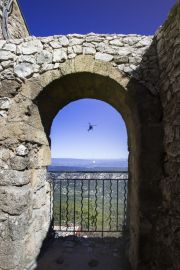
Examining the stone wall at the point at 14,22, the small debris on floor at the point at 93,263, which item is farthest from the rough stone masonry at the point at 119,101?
the stone wall at the point at 14,22

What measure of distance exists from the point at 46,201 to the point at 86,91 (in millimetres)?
2018

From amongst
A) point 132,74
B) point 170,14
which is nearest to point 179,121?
point 132,74

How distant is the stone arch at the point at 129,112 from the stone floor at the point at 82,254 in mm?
281

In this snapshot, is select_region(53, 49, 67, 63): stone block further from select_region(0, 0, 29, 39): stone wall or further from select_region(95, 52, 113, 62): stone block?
select_region(0, 0, 29, 39): stone wall

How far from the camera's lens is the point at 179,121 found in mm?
2900

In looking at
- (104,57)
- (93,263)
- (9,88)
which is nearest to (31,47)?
(9,88)

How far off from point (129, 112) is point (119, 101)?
1.22ft

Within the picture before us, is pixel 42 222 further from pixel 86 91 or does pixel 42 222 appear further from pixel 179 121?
pixel 179 121

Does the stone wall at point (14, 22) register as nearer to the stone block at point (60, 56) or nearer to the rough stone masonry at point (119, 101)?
the rough stone masonry at point (119, 101)

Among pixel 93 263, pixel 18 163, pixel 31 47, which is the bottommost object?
pixel 93 263

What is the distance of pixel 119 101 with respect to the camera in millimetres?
4078

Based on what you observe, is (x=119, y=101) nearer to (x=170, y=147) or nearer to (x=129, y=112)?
(x=129, y=112)

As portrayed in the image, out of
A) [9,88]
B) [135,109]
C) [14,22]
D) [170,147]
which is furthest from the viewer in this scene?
[14,22]

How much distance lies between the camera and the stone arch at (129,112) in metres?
3.38
